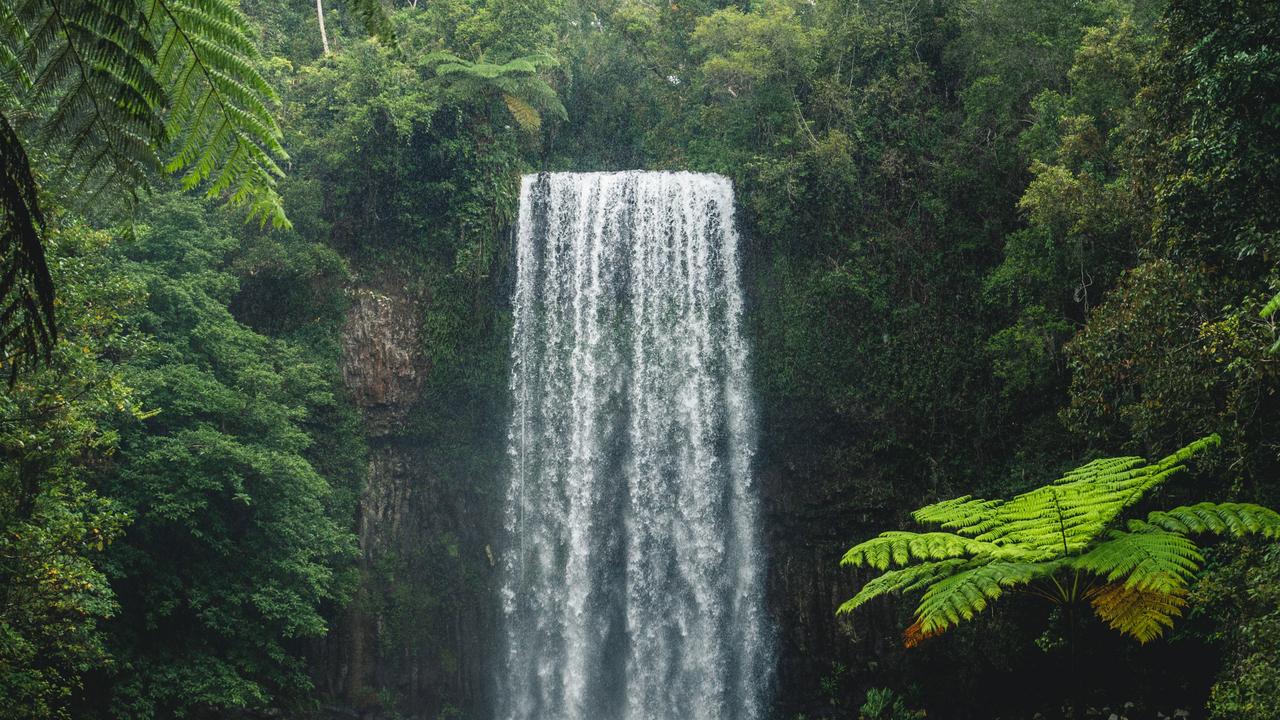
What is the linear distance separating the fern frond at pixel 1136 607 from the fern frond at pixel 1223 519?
45cm

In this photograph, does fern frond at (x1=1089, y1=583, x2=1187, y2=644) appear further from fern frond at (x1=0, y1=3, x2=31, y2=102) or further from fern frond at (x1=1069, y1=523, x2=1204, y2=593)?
fern frond at (x1=0, y1=3, x2=31, y2=102)

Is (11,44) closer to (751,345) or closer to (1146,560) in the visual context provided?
(1146,560)

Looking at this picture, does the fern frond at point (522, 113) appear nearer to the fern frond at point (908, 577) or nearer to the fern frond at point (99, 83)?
the fern frond at point (908, 577)

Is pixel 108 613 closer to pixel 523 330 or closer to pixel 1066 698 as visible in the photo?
pixel 523 330

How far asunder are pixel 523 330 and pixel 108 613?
33.3ft

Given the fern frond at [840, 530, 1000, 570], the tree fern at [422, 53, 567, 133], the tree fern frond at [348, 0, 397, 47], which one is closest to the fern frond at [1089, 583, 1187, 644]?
the fern frond at [840, 530, 1000, 570]

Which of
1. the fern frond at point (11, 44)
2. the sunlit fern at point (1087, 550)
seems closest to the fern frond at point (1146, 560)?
the sunlit fern at point (1087, 550)

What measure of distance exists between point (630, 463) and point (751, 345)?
350cm

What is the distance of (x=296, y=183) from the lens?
19.6m

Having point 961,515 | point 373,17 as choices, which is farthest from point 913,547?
point 373,17

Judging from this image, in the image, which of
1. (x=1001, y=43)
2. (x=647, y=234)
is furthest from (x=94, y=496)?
(x=1001, y=43)

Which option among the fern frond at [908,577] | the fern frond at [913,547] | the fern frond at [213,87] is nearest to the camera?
the fern frond at [213,87]

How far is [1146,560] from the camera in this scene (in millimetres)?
4426

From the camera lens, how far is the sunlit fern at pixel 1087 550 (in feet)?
14.7
